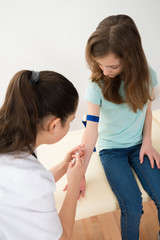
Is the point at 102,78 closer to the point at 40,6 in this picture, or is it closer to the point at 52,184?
the point at 52,184

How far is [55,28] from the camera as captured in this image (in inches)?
59.9

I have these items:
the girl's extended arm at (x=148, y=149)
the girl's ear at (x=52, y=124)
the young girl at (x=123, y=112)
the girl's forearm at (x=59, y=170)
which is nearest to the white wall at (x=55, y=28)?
the young girl at (x=123, y=112)

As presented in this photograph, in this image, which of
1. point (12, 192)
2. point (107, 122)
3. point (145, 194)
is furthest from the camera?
point (107, 122)

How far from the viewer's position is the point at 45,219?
651 mm

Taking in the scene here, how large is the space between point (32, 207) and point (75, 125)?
138 cm

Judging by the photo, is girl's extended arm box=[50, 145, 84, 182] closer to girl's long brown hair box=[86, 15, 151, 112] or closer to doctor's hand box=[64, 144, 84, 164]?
doctor's hand box=[64, 144, 84, 164]

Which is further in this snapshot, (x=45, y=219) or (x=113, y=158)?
(x=113, y=158)

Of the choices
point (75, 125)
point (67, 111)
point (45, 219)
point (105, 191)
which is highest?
point (67, 111)

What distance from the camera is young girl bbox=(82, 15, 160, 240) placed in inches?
35.9

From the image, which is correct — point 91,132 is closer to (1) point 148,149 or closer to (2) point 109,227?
(1) point 148,149

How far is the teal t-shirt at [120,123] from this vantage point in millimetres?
1099

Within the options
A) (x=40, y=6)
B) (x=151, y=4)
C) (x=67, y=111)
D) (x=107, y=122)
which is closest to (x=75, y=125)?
(x=107, y=122)

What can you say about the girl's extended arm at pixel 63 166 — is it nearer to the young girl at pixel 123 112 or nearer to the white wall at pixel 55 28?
the young girl at pixel 123 112

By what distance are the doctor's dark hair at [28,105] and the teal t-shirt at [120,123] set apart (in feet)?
1.34
